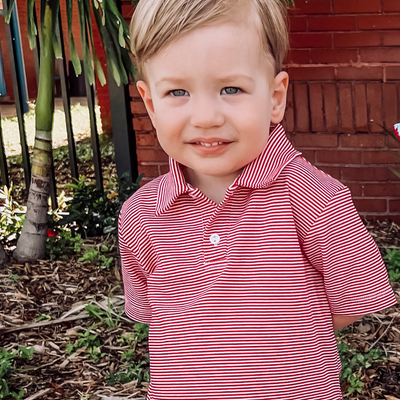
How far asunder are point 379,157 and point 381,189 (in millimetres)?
208

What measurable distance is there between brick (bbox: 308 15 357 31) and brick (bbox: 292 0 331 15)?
0.11ft

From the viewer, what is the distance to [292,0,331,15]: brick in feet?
11.7

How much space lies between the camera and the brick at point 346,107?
3.63 m

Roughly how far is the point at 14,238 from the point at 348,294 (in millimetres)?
2915

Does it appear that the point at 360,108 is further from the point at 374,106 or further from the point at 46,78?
the point at 46,78

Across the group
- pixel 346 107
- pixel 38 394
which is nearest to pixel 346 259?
pixel 38 394

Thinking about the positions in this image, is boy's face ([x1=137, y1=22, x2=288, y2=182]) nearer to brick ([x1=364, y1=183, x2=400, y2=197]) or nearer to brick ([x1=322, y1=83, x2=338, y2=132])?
brick ([x1=322, y1=83, x2=338, y2=132])

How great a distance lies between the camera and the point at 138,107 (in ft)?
12.9

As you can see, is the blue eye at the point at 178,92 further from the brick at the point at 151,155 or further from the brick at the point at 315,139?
the brick at the point at 151,155

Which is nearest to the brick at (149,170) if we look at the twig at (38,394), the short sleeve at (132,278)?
the twig at (38,394)

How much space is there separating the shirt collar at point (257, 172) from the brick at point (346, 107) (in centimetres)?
236

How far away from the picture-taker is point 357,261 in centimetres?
133

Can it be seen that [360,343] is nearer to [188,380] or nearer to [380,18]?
[188,380]

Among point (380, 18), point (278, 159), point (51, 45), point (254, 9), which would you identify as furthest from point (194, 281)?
point (380, 18)
